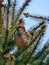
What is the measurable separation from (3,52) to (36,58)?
291 mm

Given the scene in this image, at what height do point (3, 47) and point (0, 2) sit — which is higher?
point (0, 2)

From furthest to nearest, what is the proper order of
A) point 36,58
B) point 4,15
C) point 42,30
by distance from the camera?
point 4,15 → point 36,58 → point 42,30

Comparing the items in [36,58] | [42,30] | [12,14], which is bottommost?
[36,58]

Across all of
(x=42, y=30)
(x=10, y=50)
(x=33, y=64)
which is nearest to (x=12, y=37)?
(x=10, y=50)

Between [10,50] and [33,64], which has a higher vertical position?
[10,50]

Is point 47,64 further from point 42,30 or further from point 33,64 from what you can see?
point 42,30

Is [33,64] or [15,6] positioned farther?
[15,6]

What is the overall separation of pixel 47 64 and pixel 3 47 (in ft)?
1.61

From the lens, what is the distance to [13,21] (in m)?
1.60

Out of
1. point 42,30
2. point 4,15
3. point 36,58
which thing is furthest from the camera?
point 4,15

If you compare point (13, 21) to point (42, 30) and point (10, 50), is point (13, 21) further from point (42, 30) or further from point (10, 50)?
point (42, 30)

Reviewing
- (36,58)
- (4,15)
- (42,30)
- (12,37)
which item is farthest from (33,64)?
(42,30)

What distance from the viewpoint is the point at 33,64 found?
5.05 ft

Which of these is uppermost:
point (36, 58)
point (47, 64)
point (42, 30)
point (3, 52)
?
point (42, 30)
